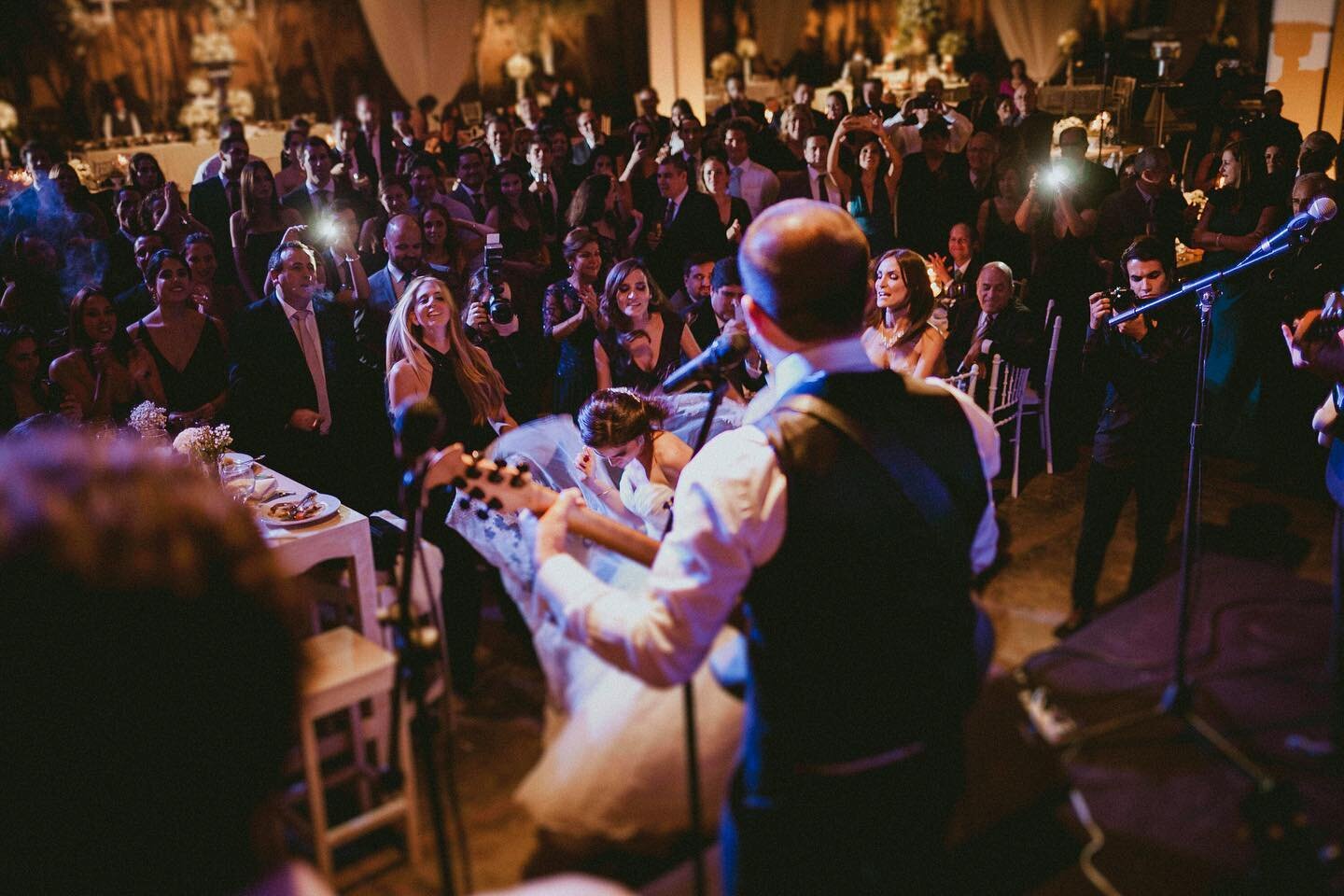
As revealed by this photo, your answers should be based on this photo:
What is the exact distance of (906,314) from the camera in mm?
4156

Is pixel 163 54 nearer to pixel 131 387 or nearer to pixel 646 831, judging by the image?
pixel 131 387

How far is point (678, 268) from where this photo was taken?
249 inches

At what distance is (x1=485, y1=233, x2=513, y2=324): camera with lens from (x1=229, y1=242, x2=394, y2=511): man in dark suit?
60cm

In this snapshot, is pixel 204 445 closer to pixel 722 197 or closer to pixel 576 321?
pixel 576 321

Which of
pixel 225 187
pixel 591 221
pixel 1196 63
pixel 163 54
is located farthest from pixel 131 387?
pixel 1196 63

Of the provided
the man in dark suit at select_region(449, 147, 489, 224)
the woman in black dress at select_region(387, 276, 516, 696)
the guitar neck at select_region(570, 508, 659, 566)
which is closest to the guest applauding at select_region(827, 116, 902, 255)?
the man in dark suit at select_region(449, 147, 489, 224)

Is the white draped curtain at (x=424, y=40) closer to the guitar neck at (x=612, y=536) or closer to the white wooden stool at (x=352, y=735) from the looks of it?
the white wooden stool at (x=352, y=735)

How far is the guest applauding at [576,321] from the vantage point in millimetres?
4816

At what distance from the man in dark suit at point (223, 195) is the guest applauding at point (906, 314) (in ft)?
13.8

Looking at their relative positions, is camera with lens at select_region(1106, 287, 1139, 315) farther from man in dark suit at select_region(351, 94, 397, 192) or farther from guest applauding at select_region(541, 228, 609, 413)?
man in dark suit at select_region(351, 94, 397, 192)

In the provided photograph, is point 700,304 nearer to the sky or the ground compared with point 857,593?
nearer to the ground

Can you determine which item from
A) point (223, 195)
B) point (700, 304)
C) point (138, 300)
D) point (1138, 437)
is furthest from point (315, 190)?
point (1138, 437)

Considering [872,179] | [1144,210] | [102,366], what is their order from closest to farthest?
[102,366] → [1144,210] → [872,179]

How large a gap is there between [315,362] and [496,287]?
900mm
